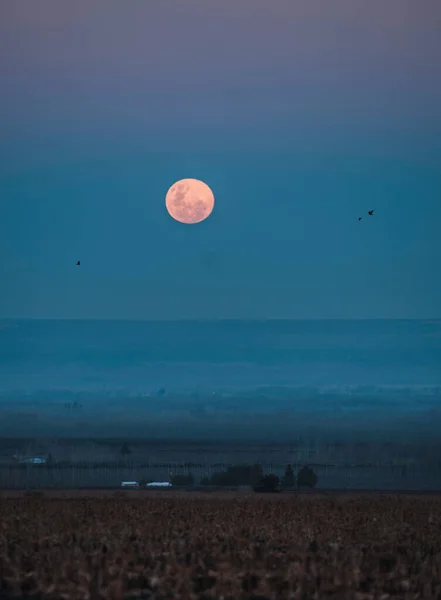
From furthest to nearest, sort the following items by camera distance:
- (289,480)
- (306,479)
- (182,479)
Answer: (306,479), (182,479), (289,480)

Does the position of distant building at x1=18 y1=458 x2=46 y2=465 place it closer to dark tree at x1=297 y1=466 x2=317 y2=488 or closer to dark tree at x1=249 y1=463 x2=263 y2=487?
dark tree at x1=249 y1=463 x2=263 y2=487

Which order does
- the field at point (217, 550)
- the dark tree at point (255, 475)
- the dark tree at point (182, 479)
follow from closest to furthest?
the field at point (217, 550)
the dark tree at point (255, 475)
the dark tree at point (182, 479)

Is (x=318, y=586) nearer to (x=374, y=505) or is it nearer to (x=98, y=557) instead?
(x=98, y=557)

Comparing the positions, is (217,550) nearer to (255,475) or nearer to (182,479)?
(255,475)

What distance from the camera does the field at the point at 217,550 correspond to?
22.6 meters

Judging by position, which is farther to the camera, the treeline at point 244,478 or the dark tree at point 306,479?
the dark tree at point 306,479

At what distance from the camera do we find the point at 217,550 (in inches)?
1033

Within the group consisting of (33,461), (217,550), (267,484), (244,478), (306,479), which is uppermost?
(33,461)

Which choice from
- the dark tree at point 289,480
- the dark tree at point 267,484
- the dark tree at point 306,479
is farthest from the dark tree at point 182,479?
the dark tree at point 267,484

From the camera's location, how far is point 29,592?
887 inches

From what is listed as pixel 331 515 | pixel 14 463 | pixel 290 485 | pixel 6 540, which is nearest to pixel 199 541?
pixel 6 540

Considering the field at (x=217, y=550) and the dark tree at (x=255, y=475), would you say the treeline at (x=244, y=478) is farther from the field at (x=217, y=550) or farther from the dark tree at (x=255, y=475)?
the field at (x=217, y=550)

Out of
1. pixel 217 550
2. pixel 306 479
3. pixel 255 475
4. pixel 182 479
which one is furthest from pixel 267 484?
pixel 217 550

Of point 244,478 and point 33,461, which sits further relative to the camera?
point 33,461
